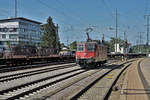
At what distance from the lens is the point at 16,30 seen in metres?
86.0

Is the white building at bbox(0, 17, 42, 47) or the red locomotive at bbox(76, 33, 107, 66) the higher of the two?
the white building at bbox(0, 17, 42, 47)

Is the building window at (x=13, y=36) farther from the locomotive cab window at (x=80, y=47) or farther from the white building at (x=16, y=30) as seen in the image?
the locomotive cab window at (x=80, y=47)

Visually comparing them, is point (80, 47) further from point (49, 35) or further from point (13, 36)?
point (13, 36)

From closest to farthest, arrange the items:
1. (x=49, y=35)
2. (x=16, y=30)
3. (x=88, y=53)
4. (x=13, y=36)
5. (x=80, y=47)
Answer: (x=88, y=53)
(x=80, y=47)
(x=49, y=35)
(x=16, y=30)
(x=13, y=36)

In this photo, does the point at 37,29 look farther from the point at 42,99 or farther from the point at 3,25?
the point at 42,99

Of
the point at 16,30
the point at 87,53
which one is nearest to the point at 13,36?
the point at 16,30

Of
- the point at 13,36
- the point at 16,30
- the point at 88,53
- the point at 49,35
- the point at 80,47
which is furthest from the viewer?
the point at 13,36

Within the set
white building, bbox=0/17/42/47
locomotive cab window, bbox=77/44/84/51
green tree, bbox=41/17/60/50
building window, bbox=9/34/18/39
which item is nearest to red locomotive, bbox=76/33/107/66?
locomotive cab window, bbox=77/44/84/51

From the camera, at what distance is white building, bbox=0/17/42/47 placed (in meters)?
85.6

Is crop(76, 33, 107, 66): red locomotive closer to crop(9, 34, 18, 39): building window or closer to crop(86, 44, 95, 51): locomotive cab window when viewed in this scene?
crop(86, 44, 95, 51): locomotive cab window

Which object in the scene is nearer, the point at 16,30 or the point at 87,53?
the point at 87,53

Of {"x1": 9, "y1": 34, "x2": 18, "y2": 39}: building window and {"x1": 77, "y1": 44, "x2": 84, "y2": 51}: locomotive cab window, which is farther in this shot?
{"x1": 9, "y1": 34, "x2": 18, "y2": 39}: building window

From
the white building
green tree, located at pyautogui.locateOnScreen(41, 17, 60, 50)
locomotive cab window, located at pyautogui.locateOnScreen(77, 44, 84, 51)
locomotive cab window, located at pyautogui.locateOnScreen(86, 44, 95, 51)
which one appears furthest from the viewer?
the white building

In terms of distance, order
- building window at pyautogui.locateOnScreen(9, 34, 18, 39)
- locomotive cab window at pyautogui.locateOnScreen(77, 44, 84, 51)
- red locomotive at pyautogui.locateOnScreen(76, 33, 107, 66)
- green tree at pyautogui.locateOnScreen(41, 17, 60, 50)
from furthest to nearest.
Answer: building window at pyautogui.locateOnScreen(9, 34, 18, 39)
green tree at pyautogui.locateOnScreen(41, 17, 60, 50)
locomotive cab window at pyautogui.locateOnScreen(77, 44, 84, 51)
red locomotive at pyautogui.locateOnScreen(76, 33, 107, 66)
